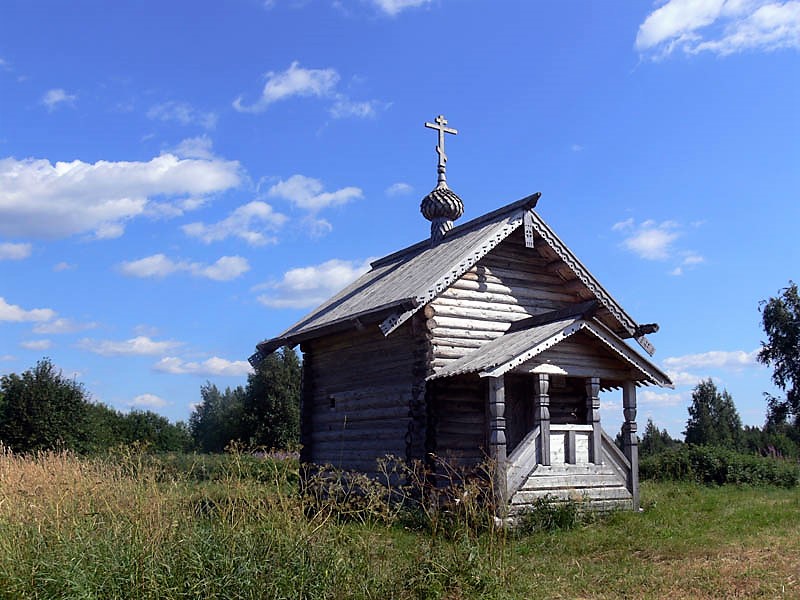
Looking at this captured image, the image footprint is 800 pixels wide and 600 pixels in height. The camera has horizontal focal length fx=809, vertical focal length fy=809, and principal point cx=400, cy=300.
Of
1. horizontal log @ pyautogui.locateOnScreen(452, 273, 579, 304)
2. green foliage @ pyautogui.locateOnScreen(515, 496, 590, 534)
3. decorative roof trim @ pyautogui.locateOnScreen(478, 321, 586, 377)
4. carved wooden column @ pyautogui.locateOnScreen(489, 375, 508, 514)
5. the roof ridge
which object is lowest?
green foliage @ pyautogui.locateOnScreen(515, 496, 590, 534)

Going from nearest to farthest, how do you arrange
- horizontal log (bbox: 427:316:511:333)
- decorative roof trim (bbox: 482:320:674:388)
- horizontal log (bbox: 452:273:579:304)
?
decorative roof trim (bbox: 482:320:674:388) → horizontal log (bbox: 427:316:511:333) → horizontal log (bbox: 452:273:579:304)

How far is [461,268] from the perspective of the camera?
1459cm

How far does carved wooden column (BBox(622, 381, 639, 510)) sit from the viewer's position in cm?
1455

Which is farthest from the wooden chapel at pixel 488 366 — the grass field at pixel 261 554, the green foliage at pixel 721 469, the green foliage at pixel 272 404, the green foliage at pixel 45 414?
the green foliage at pixel 272 404

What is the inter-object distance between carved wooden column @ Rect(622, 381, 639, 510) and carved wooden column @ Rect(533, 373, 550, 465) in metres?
2.12

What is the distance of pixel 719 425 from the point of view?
47250 millimetres

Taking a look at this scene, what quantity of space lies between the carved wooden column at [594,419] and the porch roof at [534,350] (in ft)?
2.34

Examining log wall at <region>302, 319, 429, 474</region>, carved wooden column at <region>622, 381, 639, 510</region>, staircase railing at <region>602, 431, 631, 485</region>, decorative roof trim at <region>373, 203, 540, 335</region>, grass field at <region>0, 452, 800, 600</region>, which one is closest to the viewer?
grass field at <region>0, 452, 800, 600</region>

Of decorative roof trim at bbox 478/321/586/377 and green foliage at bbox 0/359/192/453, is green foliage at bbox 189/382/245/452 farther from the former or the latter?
decorative roof trim at bbox 478/321/586/377

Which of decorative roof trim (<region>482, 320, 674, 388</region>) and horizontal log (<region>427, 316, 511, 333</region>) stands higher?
horizontal log (<region>427, 316, 511, 333</region>)

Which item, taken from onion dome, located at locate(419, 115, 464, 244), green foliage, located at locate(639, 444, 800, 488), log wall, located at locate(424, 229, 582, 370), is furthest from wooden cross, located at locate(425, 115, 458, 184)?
green foliage, located at locate(639, 444, 800, 488)

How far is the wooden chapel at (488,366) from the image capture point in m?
13.5

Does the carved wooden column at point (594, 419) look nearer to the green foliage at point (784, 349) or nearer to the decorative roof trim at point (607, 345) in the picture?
the decorative roof trim at point (607, 345)

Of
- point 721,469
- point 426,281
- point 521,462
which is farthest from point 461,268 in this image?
point 721,469
